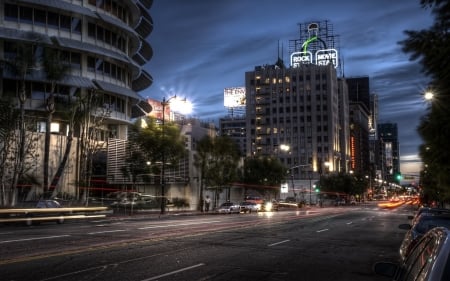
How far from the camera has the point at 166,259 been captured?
14.4 m

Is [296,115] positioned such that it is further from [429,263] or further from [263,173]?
[429,263]

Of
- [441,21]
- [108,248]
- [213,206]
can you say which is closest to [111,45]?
[213,206]

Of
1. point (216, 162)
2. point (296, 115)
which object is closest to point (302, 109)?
point (296, 115)

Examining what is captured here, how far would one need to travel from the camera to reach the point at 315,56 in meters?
185

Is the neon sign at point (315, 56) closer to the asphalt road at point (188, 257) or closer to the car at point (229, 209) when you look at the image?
the car at point (229, 209)

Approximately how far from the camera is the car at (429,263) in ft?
12.3

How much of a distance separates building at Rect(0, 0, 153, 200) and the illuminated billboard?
120 m

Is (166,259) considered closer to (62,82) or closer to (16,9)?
(62,82)

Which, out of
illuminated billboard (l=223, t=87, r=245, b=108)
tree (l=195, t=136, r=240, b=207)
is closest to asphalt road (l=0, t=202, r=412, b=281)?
tree (l=195, t=136, r=240, b=207)

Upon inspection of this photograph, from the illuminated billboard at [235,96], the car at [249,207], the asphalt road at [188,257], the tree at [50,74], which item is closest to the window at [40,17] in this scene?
the tree at [50,74]

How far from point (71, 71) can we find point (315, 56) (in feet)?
462

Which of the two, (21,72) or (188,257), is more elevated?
(21,72)

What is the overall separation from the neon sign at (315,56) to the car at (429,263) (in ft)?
582

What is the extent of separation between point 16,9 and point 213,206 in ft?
103
